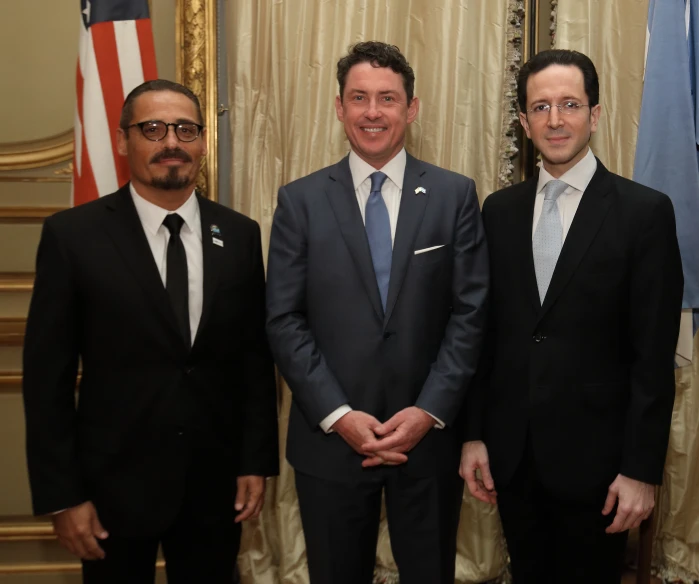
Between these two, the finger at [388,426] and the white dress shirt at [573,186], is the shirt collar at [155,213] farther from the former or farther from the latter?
the white dress shirt at [573,186]

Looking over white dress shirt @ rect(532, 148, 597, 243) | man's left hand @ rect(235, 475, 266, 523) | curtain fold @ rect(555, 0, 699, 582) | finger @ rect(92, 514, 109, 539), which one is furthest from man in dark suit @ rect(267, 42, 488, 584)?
curtain fold @ rect(555, 0, 699, 582)

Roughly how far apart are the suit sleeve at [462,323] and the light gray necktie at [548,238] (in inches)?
5.1

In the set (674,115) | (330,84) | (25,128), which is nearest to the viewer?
(674,115)

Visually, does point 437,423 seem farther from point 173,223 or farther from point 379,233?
point 173,223

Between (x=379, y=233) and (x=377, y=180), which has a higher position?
(x=377, y=180)

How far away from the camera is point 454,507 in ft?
6.23

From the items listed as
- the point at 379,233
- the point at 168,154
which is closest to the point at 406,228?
the point at 379,233

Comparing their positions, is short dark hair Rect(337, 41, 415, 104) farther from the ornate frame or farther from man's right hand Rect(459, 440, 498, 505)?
the ornate frame

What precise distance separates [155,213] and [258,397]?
0.52 metres

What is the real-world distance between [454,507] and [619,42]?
190 centimetres

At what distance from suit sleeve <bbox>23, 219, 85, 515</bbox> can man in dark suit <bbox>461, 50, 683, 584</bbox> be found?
968mm

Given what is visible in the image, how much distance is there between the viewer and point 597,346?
1796 millimetres

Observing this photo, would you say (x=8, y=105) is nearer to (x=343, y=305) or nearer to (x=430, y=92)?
(x=430, y=92)

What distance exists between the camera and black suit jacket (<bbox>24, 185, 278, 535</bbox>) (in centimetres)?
171
